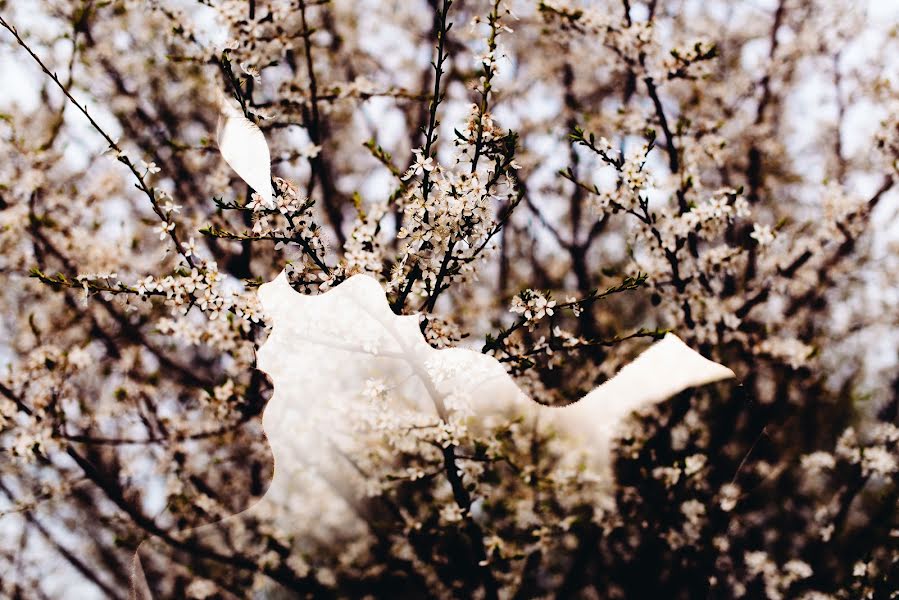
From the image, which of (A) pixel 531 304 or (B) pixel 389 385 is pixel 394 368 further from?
(A) pixel 531 304

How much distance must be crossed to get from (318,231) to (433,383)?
0.95 metres

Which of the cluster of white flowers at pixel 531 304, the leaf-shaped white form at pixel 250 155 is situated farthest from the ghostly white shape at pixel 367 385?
the cluster of white flowers at pixel 531 304

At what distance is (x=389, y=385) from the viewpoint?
3.22 m

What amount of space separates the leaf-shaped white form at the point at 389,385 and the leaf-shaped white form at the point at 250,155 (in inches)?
19.2

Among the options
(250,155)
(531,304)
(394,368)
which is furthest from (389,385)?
(250,155)

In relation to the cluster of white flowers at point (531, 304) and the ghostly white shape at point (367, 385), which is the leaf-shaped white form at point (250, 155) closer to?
the ghostly white shape at point (367, 385)

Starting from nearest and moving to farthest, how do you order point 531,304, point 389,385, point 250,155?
point 250,155
point 531,304
point 389,385

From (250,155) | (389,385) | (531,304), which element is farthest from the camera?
(389,385)

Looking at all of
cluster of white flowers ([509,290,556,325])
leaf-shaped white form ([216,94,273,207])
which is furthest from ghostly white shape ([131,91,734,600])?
cluster of white flowers ([509,290,556,325])

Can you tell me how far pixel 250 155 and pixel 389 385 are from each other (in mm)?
1313

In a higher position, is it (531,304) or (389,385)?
(531,304)

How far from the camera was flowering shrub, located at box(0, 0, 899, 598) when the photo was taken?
10.9ft

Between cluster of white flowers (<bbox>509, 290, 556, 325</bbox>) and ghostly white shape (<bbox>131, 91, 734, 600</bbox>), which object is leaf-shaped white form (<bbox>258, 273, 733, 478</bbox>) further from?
cluster of white flowers (<bbox>509, 290, 556, 325</bbox>)

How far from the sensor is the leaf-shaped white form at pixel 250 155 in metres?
2.88
